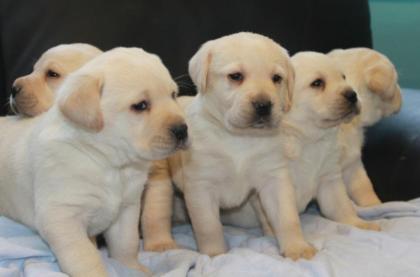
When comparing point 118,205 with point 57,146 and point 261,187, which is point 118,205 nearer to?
point 57,146

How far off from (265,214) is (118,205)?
0.63 meters

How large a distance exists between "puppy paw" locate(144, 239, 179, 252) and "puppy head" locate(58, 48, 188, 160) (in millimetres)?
501

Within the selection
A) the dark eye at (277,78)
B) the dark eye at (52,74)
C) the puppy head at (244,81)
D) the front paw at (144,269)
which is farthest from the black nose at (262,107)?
the dark eye at (52,74)

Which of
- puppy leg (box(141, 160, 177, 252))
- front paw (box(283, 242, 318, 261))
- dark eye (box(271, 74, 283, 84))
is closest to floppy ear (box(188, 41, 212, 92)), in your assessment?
dark eye (box(271, 74, 283, 84))

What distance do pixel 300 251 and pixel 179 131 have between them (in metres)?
0.60

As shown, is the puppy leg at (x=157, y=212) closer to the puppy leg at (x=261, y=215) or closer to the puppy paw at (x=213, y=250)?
the puppy paw at (x=213, y=250)

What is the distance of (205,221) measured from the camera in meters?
2.17

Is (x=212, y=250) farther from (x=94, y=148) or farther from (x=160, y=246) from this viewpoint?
(x=94, y=148)

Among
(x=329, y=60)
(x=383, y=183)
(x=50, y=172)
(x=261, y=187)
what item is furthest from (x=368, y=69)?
(x=50, y=172)

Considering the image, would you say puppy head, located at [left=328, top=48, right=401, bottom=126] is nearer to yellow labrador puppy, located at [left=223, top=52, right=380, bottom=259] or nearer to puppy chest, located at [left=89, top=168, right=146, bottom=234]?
yellow labrador puppy, located at [left=223, top=52, right=380, bottom=259]

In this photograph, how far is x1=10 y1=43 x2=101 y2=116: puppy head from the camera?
2.21 m

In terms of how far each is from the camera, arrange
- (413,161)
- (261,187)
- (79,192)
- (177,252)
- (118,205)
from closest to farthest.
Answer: (79,192), (118,205), (177,252), (261,187), (413,161)

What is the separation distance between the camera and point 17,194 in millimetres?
1999

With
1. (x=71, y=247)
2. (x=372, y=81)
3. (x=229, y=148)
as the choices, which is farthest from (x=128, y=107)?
(x=372, y=81)
